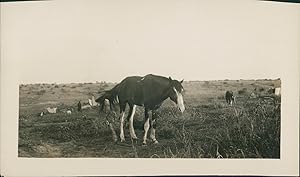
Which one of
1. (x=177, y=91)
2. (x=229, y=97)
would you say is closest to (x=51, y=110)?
(x=177, y=91)

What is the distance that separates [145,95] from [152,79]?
6 centimetres

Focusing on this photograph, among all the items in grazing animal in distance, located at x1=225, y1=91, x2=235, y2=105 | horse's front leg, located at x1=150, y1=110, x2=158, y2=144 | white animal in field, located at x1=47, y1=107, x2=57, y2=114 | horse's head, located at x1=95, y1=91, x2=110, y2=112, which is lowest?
horse's front leg, located at x1=150, y1=110, x2=158, y2=144

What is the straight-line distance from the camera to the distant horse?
4.88 feet

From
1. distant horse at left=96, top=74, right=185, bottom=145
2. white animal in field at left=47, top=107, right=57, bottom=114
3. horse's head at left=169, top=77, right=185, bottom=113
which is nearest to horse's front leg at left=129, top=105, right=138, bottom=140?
distant horse at left=96, top=74, right=185, bottom=145

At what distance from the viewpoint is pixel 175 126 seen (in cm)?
149

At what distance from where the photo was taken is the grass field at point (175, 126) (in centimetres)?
147

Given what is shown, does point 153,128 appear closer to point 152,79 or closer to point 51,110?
point 152,79

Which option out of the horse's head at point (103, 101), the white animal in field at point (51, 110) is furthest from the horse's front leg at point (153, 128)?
the white animal in field at point (51, 110)

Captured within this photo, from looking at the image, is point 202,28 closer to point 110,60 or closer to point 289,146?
point 110,60

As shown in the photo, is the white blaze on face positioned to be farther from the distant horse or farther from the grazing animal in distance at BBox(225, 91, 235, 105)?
the grazing animal in distance at BBox(225, 91, 235, 105)

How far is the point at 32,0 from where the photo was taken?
1.55 metres

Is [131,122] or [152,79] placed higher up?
[152,79]

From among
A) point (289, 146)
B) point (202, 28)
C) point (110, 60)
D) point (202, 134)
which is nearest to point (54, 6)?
point (110, 60)

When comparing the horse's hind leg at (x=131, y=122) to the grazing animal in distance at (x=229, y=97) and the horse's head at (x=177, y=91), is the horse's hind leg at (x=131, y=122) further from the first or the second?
the grazing animal in distance at (x=229, y=97)
